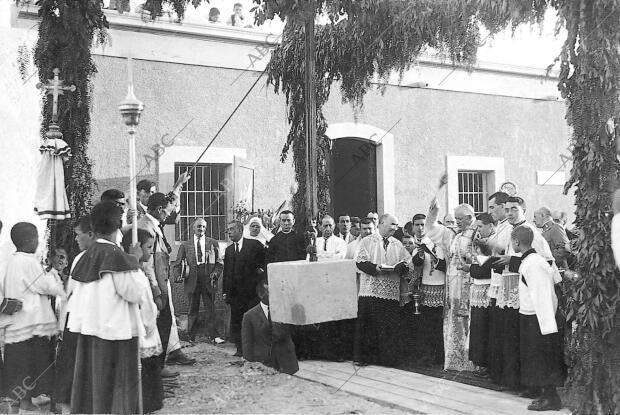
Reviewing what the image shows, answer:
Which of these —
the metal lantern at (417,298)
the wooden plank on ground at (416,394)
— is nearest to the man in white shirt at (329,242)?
the metal lantern at (417,298)

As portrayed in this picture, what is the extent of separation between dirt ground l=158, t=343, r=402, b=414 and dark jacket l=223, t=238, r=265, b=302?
3.43 ft

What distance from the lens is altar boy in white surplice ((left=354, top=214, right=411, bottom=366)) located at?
7.73 meters

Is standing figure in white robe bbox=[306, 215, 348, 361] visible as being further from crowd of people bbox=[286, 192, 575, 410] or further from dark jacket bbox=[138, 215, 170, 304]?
dark jacket bbox=[138, 215, 170, 304]

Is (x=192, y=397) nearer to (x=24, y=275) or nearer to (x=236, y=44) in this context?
(x=24, y=275)

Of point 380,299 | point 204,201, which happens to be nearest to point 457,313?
point 380,299

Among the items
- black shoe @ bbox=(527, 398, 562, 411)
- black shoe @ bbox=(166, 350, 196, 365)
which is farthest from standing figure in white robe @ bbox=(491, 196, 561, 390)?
black shoe @ bbox=(166, 350, 196, 365)

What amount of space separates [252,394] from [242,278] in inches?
97.9

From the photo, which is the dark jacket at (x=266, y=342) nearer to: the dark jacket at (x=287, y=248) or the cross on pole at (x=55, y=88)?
the dark jacket at (x=287, y=248)

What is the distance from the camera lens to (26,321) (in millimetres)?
5809

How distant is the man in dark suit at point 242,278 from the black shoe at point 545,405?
12.6 ft

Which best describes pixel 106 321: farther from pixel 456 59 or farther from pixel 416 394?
pixel 456 59

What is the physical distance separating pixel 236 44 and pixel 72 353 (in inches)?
256

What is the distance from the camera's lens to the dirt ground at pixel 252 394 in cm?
591

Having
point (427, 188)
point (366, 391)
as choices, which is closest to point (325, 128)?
point (427, 188)
